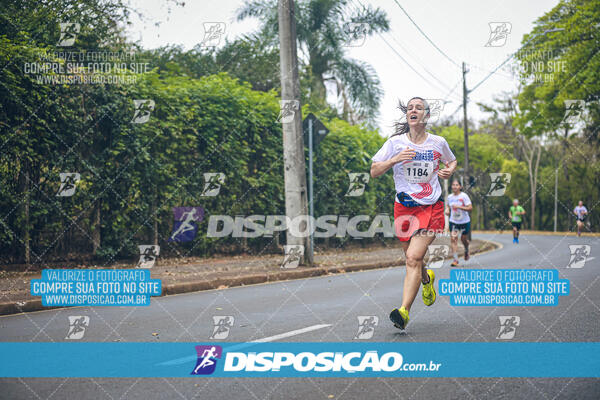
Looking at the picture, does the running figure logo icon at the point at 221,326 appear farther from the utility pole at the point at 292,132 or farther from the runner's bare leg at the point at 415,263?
the utility pole at the point at 292,132

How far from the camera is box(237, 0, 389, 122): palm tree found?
24438 millimetres

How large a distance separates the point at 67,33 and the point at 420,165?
11.0 m

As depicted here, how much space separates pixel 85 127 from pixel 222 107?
370 cm

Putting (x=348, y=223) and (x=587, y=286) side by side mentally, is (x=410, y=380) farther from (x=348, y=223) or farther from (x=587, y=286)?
(x=348, y=223)

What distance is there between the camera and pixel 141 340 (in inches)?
Answer: 206

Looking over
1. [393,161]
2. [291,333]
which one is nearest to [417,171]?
[393,161]

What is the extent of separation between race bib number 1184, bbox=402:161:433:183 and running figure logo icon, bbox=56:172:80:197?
749 centimetres

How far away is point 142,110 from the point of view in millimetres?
11484

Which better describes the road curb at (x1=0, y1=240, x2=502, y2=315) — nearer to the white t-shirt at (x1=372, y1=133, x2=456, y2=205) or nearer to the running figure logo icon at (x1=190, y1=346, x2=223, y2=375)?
the running figure logo icon at (x1=190, y1=346, x2=223, y2=375)

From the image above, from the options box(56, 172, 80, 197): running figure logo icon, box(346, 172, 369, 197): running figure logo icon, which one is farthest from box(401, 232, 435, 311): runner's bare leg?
box(346, 172, 369, 197): running figure logo icon

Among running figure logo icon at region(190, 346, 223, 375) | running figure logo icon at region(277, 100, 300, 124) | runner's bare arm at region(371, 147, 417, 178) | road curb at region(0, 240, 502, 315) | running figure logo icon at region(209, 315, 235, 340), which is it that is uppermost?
A: running figure logo icon at region(277, 100, 300, 124)

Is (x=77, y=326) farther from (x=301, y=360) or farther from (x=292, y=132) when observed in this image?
(x=292, y=132)

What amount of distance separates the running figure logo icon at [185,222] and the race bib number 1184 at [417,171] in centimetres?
849

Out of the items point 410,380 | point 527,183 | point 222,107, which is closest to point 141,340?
point 410,380
